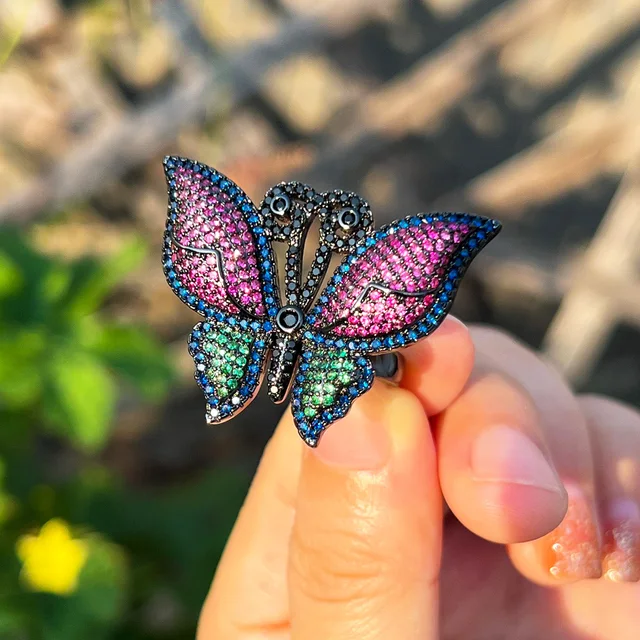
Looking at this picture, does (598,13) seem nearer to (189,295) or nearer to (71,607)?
(189,295)

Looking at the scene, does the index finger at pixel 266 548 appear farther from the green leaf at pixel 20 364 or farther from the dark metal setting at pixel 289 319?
the green leaf at pixel 20 364

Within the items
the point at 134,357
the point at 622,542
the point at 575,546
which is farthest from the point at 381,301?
the point at 134,357

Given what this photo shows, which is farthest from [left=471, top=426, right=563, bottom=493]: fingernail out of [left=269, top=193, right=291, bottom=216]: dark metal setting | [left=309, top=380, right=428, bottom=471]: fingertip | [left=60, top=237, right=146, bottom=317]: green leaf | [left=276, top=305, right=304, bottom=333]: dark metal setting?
[left=60, top=237, right=146, bottom=317]: green leaf

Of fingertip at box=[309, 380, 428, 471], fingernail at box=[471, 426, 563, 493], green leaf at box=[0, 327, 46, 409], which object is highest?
green leaf at box=[0, 327, 46, 409]

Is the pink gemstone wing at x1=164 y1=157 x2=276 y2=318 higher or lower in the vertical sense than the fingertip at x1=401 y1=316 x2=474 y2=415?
higher

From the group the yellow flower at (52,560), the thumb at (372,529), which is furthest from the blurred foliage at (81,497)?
the thumb at (372,529)

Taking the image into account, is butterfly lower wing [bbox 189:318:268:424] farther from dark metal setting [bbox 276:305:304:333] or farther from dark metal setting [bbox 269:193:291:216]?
dark metal setting [bbox 269:193:291:216]

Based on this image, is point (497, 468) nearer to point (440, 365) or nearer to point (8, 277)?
point (440, 365)
